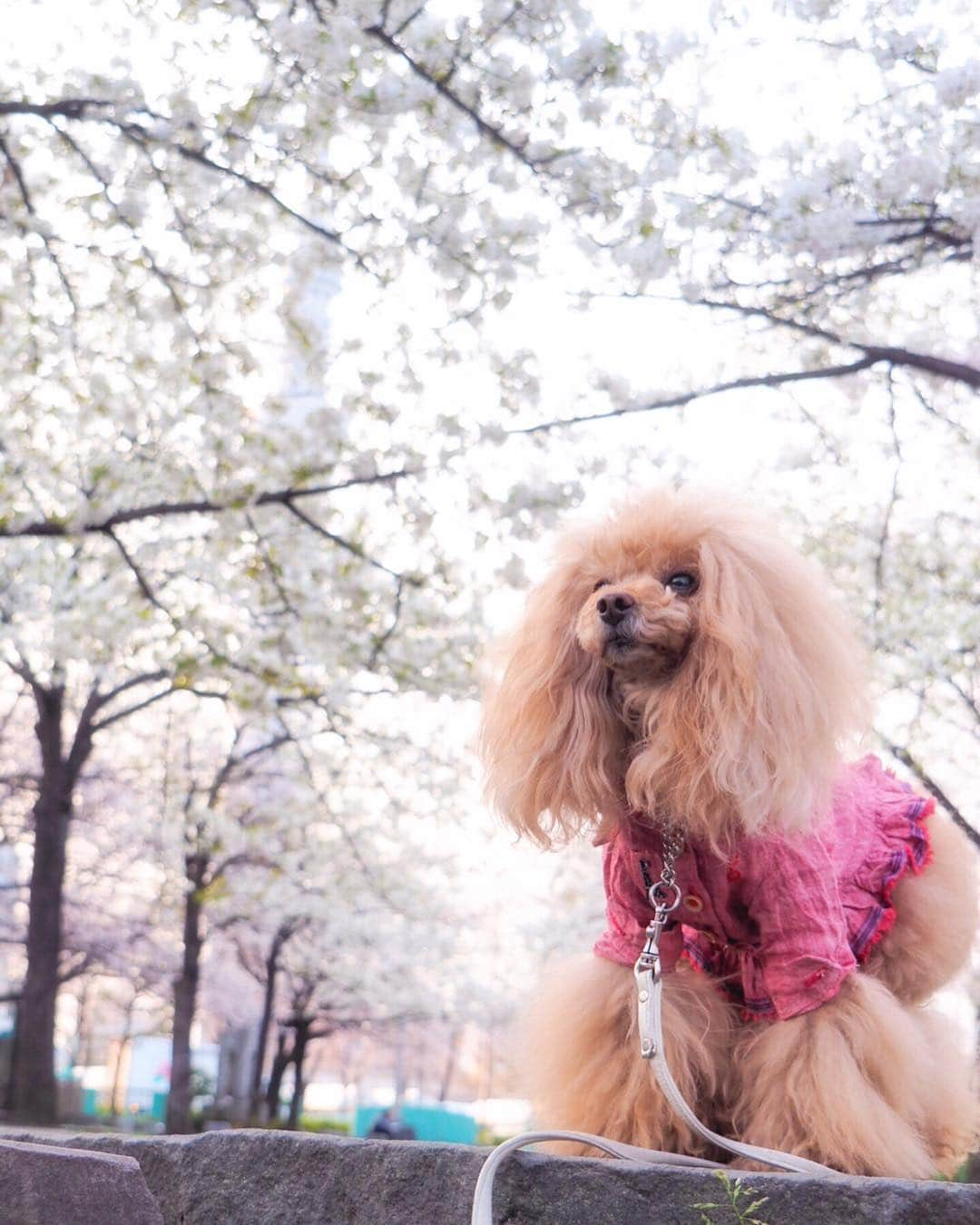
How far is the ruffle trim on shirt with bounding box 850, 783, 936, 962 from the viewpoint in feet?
7.97

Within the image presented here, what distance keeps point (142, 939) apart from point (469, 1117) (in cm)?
802

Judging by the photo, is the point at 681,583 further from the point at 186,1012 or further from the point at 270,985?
the point at 270,985

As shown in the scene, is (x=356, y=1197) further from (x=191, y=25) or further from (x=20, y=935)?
(x=20, y=935)

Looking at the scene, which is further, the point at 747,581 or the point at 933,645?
the point at 933,645

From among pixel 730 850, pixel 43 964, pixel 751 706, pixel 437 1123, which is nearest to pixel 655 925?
pixel 730 850

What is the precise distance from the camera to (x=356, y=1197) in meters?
1.92

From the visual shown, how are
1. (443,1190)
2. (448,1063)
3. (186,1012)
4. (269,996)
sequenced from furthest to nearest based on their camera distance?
(448,1063) < (269,996) < (186,1012) < (443,1190)

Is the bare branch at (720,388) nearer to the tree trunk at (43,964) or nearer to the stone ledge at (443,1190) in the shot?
the stone ledge at (443,1190)

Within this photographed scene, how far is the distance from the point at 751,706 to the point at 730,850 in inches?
10.2

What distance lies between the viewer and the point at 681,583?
2.37 metres

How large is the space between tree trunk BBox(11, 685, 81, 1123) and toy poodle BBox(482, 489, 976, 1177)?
→ 7862mm

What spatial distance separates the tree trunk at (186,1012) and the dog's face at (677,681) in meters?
10.6

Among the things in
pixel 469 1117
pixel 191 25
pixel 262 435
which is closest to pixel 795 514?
pixel 262 435

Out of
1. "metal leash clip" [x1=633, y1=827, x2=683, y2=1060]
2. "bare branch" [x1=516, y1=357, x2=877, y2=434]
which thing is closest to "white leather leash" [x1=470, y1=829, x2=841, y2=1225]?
"metal leash clip" [x1=633, y1=827, x2=683, y2=1060]
